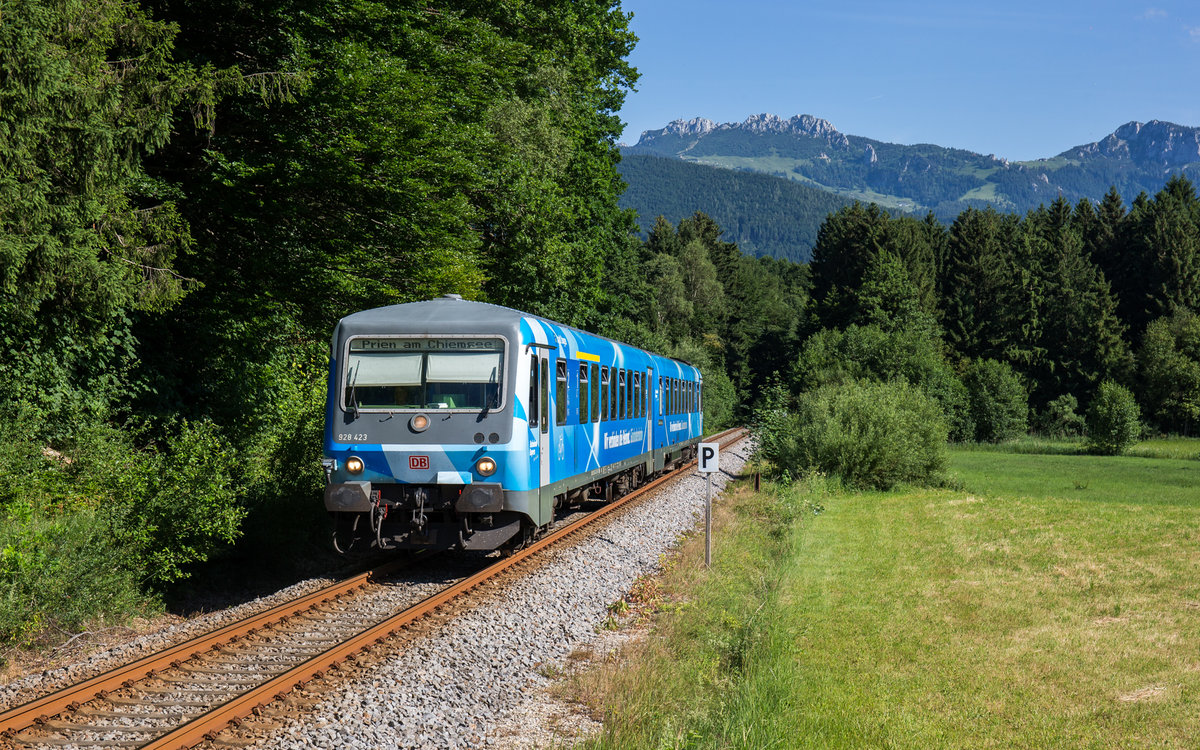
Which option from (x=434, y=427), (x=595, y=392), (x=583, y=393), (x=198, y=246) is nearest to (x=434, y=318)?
(x=434, y=427)

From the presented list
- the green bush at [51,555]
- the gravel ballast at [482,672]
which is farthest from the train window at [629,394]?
the green bush at [51,555]

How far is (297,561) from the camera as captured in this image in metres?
13.8

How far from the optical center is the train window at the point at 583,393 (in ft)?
47.5

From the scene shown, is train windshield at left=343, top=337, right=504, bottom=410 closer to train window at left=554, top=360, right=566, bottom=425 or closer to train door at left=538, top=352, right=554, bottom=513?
train door at left=538, top=352, right=554, bottom=513

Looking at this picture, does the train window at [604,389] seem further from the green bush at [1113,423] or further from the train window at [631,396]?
the green bush at [1113,423]

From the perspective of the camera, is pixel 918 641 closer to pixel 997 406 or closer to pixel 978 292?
pixel 997 406

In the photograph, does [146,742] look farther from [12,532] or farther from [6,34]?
[6,34]

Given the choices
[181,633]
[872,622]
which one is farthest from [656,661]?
[181,633]

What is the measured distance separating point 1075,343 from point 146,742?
80.6 m

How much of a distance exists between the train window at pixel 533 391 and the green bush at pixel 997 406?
59.8 meters

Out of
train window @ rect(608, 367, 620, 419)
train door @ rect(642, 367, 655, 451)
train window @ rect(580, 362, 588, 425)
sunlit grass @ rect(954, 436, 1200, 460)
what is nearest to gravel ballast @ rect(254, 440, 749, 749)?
train window @ rect(580, 362, 588, 425)

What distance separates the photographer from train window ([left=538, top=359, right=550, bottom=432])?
40.1ft

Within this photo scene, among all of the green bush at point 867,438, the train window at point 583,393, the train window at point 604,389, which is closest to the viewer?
the train window at point 583,393

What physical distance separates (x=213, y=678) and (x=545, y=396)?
5.80 metres
